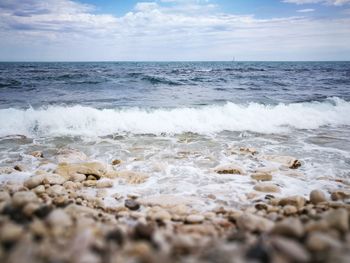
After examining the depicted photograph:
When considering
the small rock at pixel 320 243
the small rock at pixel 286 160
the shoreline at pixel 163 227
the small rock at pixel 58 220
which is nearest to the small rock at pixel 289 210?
the shoreline at pixel 163 227

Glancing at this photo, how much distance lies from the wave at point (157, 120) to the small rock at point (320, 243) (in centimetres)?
823

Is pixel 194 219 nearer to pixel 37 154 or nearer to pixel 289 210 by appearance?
pixel 289 210

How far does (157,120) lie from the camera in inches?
441

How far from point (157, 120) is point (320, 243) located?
9.47 m

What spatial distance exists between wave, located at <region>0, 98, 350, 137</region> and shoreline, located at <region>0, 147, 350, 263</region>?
526cm

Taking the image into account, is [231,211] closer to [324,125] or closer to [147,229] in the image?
[147,229]

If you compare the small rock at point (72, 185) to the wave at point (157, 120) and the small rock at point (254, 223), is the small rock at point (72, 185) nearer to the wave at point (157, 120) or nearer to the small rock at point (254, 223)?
the small rock at point (254, 223)

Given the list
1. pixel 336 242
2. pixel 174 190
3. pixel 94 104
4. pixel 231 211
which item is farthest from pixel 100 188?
pixel 94 104

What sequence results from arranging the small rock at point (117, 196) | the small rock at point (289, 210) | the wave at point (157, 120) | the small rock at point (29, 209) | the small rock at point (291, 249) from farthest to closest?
the wave at point (157, 120)
the small rock at point (117, 196)
the small rock at point (289, 210)
the small rock at point (29, 209)
the small rock at point (291, 249)

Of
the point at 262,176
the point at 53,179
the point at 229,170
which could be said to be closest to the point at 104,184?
the point at 53,179

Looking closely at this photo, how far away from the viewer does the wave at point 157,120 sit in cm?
1018

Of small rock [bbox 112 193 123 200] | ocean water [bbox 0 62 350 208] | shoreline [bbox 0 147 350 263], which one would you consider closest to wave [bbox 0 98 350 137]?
ocean water [bbox 0 62 350 208]

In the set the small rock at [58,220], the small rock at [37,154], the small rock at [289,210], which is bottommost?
the small rock at [37,154]

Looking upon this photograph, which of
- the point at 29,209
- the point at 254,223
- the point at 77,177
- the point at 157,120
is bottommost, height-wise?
the point at 77,177
